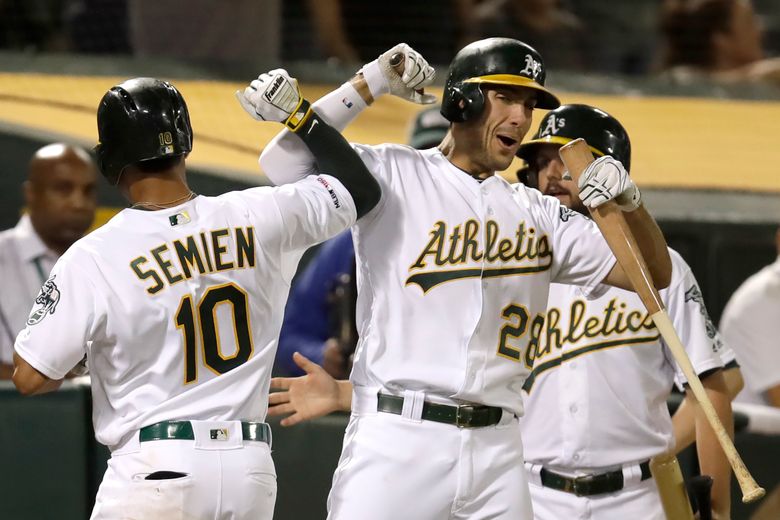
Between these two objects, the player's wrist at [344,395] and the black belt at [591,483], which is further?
the black belt at [591,483]

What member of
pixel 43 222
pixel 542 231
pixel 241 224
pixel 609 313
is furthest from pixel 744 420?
pixel 43 222

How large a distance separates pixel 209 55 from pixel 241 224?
443 cm

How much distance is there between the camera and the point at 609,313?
11.6 ft

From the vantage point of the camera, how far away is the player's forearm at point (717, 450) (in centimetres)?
353

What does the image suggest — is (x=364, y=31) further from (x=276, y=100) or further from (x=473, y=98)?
(x=276, y=100)

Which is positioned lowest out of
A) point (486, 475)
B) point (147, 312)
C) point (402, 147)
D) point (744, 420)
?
point (744, 420)

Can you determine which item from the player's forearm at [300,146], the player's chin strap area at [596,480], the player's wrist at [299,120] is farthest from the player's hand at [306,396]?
the player's chin strap area at [596,480]

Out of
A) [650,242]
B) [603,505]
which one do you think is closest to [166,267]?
[650,242]

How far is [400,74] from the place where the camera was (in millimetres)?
3113

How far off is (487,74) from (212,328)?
851 millimetres

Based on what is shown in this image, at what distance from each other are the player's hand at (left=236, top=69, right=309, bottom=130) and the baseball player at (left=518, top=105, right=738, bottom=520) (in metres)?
0.84

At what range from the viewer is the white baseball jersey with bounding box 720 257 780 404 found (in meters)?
4.98

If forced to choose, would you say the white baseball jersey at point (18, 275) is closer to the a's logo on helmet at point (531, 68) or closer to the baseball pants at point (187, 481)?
the baseball pants at point (187, 481)

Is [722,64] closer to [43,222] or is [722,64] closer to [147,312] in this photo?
[43,222]
